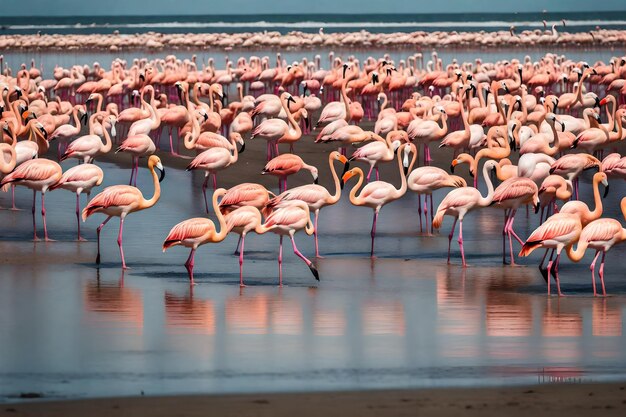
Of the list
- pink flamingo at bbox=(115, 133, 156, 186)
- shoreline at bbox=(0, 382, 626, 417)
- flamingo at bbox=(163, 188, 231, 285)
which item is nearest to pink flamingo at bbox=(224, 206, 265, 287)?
flamingo at bbox=(163, 188, 231, 285)

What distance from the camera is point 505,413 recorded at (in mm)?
7750

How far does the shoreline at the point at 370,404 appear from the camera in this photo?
777 cm

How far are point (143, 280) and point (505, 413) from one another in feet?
16.8

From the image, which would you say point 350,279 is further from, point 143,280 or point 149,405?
point 149,405

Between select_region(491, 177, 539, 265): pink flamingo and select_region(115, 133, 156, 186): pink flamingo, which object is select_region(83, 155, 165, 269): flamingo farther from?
select_region(115, 133, 156, 186): pink flamingo

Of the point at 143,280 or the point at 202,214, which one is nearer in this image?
the point at 143,280

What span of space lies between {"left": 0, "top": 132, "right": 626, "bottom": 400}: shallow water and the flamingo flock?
1.04ft

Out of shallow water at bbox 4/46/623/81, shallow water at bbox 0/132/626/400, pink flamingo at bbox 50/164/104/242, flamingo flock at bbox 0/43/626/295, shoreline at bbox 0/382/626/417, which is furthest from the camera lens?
shallow water at bbox 4/46/623/81

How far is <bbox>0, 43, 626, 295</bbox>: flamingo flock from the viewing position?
12.3 meters

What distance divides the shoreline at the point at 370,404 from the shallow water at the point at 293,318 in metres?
0.21

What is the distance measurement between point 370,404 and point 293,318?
2.54 m

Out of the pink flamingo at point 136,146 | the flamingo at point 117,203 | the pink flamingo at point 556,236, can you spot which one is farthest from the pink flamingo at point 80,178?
the pink flamingo at point 556,236

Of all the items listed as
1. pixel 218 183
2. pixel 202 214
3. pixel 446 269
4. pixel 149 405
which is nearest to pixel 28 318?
pixel 149 405

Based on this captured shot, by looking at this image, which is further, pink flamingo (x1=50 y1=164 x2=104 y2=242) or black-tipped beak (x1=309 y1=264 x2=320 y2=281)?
pink flamingo (x1=50 y1=164 x2=104 y2=242)
